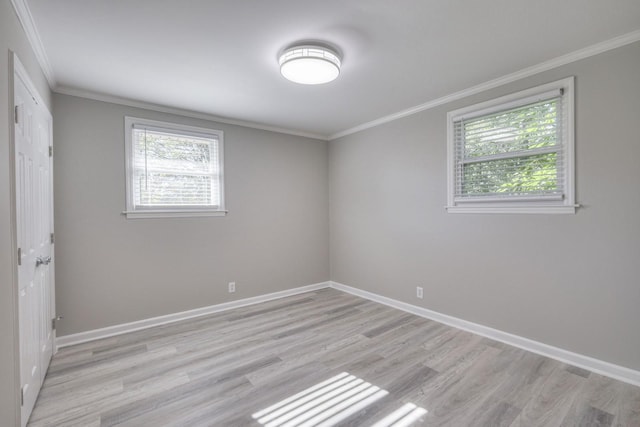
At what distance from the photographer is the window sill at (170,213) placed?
130 inches

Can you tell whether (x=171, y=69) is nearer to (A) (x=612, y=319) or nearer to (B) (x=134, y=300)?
(B) (x=134, y=300)

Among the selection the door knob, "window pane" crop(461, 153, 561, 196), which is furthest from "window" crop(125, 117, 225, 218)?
"window pane" crop(461, 153, 561, 196)

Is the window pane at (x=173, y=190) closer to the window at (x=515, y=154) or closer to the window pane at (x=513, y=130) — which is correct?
the window at (x=515, y=154)

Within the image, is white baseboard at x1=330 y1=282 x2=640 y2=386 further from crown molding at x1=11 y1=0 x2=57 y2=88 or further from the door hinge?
crown molding at x1=11 y1=0 x2=57 y2=88

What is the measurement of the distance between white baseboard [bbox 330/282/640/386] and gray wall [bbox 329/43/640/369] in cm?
5

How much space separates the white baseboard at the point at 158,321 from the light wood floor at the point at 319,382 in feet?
0.36

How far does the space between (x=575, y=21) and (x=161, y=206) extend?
4061 millimetres

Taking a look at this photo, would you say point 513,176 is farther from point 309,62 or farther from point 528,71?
point 309,62

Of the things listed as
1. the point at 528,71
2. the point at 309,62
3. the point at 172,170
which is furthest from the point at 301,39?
the point at 172,170

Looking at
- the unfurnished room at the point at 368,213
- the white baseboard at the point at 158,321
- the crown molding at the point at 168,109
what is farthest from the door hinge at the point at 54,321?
the crown molding at the point at 168,109

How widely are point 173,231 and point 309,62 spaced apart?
8.27 feet

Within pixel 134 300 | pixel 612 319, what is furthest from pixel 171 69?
pixel 612 319

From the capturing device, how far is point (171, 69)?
8.48 ft

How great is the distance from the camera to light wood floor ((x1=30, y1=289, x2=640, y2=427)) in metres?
1.90
